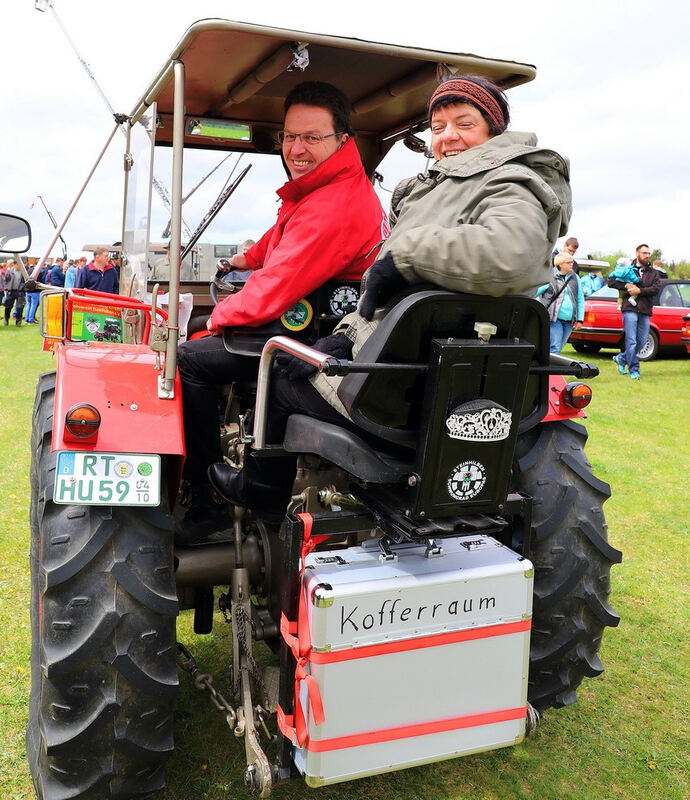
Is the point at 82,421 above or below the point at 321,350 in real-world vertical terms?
below

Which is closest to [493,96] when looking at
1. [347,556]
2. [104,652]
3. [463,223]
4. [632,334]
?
[463,223]

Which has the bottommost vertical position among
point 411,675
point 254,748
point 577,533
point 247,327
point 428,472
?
point 254,748

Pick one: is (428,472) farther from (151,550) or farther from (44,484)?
(44,484)

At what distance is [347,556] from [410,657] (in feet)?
1.14

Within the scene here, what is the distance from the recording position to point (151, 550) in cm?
247

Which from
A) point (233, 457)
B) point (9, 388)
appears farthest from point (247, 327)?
point (9, 388)

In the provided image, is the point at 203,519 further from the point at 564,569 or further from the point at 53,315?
the point at 564,569

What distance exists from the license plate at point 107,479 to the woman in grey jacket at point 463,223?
18.4 inches

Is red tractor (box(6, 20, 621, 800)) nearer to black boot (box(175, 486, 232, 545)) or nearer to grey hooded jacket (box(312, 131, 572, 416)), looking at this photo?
grey hooded jacket (box(312, 131, 572, 416))

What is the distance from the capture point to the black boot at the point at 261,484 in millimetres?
2930

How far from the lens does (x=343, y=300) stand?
2.98 meters

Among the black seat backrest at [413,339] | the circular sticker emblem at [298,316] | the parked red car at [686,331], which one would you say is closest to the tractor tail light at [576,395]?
the black seat backrest at [413,339]

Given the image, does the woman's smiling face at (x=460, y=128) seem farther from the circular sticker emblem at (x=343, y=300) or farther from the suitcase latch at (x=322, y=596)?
the suitcase latch at (x=322, y=596)

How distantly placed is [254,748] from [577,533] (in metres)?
1.38
